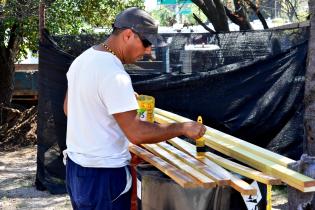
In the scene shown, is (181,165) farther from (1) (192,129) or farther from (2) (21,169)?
(2) (21,169)

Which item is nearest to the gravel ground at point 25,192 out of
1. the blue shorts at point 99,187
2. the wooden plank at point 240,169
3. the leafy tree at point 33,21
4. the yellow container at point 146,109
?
the leafy tree at point 33,21

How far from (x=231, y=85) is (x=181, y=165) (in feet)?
11.5

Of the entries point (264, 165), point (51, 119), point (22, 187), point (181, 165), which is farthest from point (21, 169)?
point (264, 165)

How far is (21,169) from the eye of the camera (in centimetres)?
762

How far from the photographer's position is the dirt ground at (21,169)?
20.0 ft

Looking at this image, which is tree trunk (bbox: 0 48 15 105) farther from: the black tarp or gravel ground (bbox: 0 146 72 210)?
the black tarp

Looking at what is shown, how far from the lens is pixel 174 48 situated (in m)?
6.30

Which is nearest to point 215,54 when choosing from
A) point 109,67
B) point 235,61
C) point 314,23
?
point 235,61

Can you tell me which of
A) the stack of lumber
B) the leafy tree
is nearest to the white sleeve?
the stack of lumber

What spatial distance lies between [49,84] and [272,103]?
2660mm

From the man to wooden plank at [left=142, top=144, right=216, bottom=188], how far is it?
0.61ft

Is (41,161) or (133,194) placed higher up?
(133,194)

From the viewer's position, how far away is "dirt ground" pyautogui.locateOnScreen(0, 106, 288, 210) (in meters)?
6.11

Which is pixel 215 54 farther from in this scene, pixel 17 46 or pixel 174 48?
pixel 17 46
